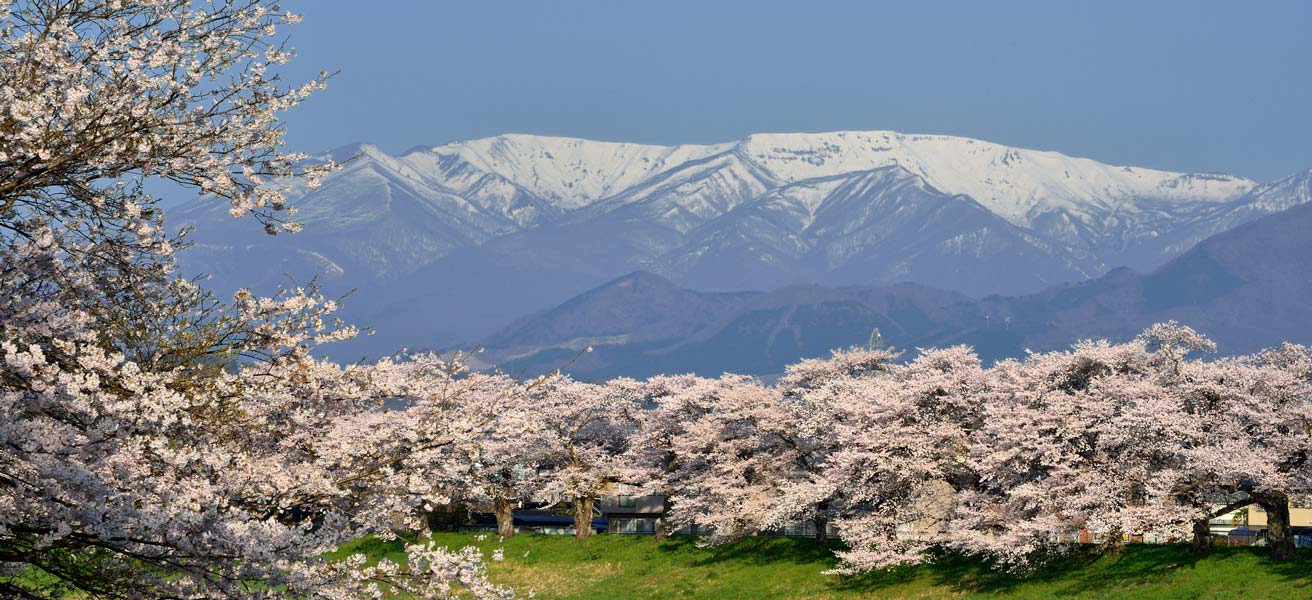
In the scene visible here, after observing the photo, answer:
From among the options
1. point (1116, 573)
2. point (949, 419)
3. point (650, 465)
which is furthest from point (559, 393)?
point (1116, 573)

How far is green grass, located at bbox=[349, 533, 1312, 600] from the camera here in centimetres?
5400

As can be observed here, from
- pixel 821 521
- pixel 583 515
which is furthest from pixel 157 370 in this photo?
pixel 583 515

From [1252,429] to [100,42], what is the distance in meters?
52.1

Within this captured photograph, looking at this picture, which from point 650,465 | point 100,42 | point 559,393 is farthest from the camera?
point 559,393

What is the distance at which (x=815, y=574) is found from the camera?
68438mm

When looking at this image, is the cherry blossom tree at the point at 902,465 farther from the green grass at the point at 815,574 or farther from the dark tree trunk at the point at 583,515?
the dark tree trunk at the point at 583,515

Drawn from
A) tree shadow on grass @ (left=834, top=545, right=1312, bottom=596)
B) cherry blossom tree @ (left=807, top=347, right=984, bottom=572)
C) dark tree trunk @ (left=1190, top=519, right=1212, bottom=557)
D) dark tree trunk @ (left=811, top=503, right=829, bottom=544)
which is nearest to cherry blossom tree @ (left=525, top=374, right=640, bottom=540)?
dark tree trunk @ (left=811, top=503, right=829, bottom=544)

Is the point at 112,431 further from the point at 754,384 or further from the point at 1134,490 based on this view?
the point at 754,384

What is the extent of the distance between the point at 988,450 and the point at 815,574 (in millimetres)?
12347

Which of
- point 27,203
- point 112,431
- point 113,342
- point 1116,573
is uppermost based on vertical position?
point 27,203

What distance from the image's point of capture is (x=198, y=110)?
47.0 feet

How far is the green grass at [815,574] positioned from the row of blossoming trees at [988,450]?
1291mm

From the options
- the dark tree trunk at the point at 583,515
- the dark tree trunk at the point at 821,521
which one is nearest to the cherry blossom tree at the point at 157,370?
the dark tree trunk at the point at 821,521

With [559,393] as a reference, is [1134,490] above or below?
below
